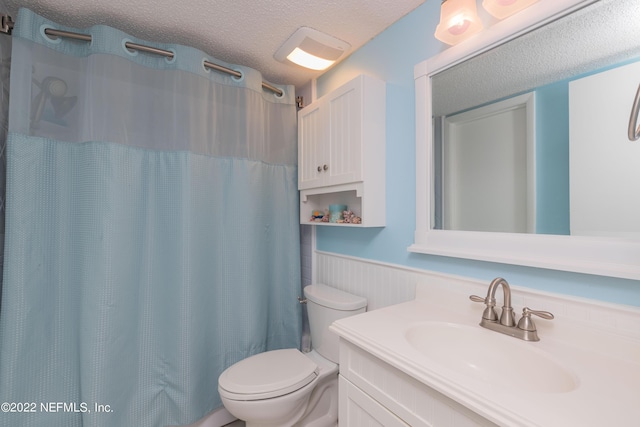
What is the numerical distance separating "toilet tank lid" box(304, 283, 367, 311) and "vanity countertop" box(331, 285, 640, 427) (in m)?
0.38

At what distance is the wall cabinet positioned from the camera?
55.3 inches

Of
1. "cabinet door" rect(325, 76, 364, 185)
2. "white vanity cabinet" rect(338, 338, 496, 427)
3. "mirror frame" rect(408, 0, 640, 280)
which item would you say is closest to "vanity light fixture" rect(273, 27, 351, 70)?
"cabinet door" rect(325, 76, 364, 185)

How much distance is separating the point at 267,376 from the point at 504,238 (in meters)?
1.16

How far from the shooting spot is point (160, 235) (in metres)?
1.48

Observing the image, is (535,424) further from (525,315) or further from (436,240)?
(436,240)

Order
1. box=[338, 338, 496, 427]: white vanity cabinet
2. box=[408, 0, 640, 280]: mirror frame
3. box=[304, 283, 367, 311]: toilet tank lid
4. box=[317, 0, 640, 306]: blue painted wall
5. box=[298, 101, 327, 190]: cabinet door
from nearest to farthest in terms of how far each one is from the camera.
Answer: box=[338, 338, 496, 427]: white vanity cabinet < box=[408, 0, 640, 280]: mirror frame < box=[317, 0, 640, 306]: blue painted wall < box=[304, 283, 367, 311]: toilet tank lid < box=[298, 101, 327, 190]: cabinet door

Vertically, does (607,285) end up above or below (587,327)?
above

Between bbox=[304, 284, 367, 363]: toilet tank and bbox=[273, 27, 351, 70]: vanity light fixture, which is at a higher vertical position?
bbox=[273, 27, 351, 70]: vanity light fixture

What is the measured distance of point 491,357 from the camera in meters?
0.91

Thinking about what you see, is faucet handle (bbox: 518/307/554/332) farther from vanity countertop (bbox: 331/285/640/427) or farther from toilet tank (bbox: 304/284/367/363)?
toilet tank (bbox: 304/284/367/363)

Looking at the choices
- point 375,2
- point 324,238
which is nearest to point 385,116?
point 375,2

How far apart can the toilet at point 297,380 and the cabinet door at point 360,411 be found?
0.35m

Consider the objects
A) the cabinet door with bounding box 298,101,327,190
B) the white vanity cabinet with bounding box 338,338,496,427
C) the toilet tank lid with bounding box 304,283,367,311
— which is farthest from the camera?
the cabinet door with bounding box 298,101,327,190

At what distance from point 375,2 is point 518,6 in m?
0.59
